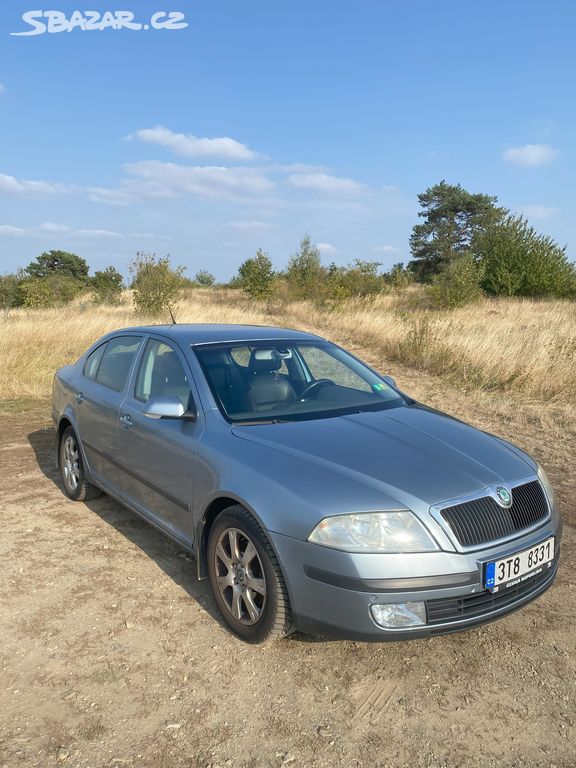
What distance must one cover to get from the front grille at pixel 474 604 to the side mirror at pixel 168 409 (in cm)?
166

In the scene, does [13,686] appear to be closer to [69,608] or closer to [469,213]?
[69,608]

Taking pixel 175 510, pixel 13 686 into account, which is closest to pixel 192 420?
pixel 175 510

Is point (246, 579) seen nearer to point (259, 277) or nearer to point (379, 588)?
point (379, 588)

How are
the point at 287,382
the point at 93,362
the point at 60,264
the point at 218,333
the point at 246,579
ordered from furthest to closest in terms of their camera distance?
the point at 60,264 → the point at 93,362 → the point at 218,333 → the point at 287,382 → the point at 246,579

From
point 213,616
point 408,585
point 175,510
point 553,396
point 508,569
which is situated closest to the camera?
point 408,585

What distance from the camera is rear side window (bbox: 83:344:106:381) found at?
16.0 feet

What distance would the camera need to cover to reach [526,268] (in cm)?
3316

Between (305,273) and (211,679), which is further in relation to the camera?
(305,273)

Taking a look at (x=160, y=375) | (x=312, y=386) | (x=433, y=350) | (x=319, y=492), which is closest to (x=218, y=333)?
(x=160, y=375)

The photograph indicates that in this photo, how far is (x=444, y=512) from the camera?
2.57m

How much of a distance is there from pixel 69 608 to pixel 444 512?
2.16 meters

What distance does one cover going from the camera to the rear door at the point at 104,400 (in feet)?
14.1

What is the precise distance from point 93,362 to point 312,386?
2.09m

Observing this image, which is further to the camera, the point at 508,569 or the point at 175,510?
the point at 175,510
